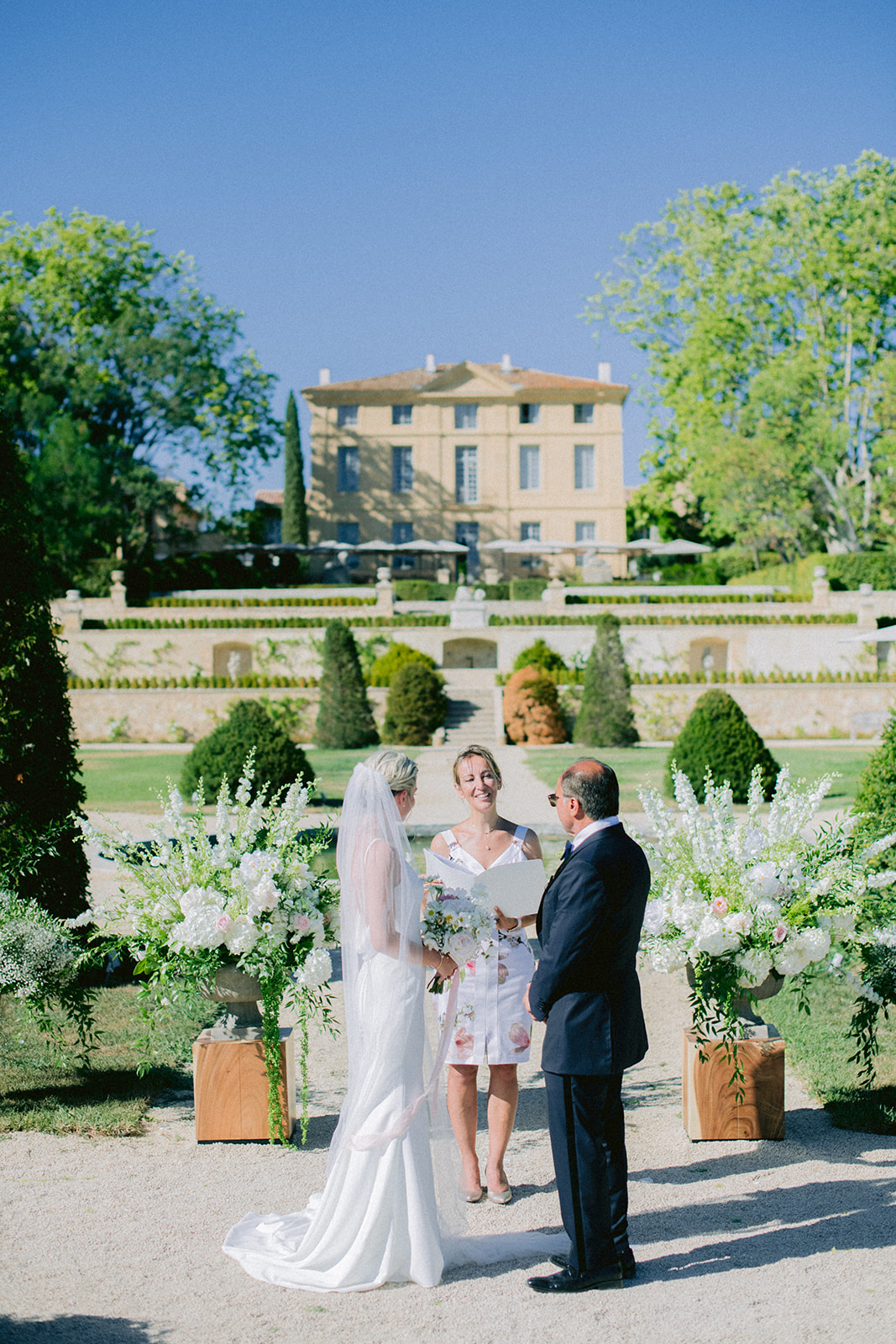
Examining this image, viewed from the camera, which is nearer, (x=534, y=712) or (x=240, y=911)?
(x=240, y=911)

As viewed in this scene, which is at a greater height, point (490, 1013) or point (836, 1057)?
point (490, 1013)

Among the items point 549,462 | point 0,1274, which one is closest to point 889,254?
point 549,462

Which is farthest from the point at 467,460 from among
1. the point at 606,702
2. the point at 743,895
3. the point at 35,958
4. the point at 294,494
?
the point at 743,895

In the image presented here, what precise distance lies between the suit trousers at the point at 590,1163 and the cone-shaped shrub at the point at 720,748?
35.1ft

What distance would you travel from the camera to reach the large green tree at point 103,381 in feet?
109

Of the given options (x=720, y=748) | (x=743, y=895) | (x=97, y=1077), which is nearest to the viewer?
(x=743, y=895)

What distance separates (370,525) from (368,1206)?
41.8m

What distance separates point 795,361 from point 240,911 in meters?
31.9

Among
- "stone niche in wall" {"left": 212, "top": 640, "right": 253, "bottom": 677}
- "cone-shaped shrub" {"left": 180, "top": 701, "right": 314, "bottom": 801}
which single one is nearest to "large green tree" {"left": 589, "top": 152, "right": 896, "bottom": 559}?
"stone niche in wall" {"left": 212, "top": 640, "right": 253, "bottom": 677}

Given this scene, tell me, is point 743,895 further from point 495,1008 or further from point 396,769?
point 396,769

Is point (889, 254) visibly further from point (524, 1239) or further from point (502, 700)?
point (524, 1239)

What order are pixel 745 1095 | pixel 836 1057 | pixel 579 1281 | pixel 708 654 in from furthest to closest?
pixel 708 654, pixel 836 1057, pixel 745 1095, pixel 579 1281

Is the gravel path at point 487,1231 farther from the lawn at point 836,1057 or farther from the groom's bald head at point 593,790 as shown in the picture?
the groom's bald head at point 593,790

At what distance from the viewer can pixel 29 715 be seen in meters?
6.27
